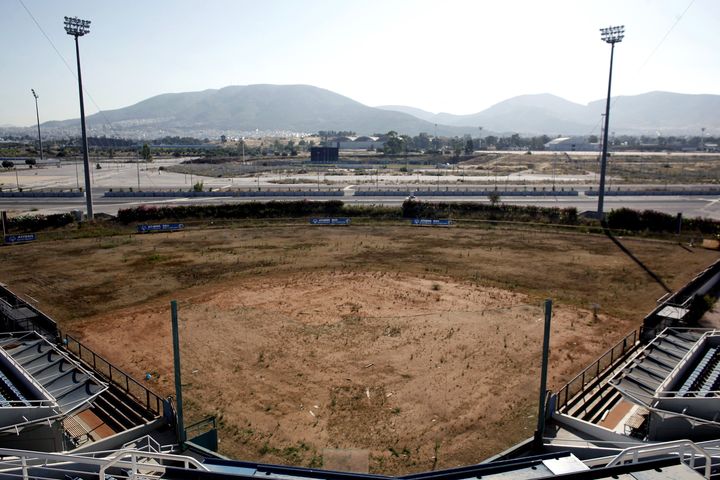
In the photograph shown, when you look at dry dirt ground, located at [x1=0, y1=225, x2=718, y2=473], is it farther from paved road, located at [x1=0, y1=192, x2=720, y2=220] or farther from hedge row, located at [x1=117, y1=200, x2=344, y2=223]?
paved road, located at [x1=0, y1=192, x2=720, y2=220]

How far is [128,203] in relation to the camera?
6506 centimetres

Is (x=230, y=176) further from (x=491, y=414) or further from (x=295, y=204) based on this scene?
(x=491, y=414)

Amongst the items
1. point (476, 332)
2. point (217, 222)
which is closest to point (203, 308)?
point (476, 332)

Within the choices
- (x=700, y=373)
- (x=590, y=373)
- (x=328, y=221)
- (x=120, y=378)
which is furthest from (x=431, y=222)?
(x=120, y=378)

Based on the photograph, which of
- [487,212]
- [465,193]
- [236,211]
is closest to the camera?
[487,212]

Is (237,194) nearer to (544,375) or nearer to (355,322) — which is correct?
(355,322)

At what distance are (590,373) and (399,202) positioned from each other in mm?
46595

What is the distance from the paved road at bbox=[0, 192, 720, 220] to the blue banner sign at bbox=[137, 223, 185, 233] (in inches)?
536

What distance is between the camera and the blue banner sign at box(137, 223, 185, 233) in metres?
46.8

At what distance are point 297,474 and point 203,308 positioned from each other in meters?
19.9

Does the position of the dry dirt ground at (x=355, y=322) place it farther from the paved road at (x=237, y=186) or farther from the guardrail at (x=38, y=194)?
the guardrail at (x=38, y=194)

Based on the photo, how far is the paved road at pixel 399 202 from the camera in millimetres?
60062

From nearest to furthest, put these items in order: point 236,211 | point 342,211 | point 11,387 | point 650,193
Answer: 1. point 11,387
2. point 236,211
3. point 342,211
4. point 650,193

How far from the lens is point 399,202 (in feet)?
210
